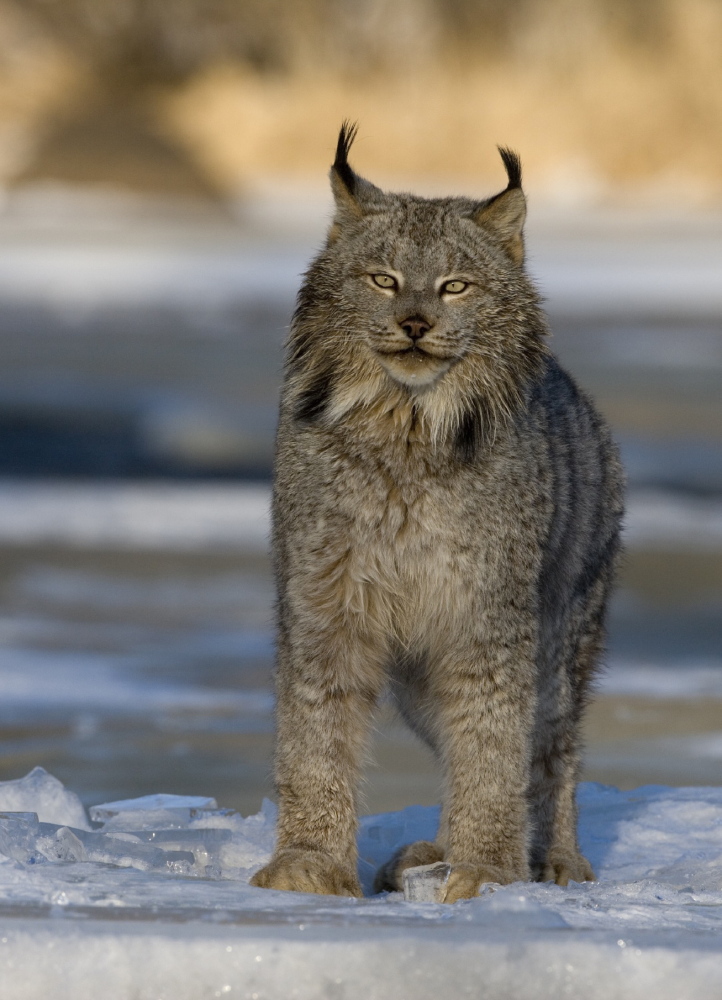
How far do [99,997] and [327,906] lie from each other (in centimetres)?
65

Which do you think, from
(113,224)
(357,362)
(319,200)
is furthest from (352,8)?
(357,362)

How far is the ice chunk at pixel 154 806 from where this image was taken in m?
4.80

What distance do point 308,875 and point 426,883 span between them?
0.91 feet

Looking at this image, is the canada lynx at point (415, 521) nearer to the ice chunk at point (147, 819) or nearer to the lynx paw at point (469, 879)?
the lynx paw at point (469, 879)

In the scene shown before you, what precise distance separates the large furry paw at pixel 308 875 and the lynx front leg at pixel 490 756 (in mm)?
264

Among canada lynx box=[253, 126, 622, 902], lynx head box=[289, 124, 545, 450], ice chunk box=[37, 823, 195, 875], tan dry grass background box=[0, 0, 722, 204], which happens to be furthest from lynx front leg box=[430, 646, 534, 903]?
tan dry grass background box=[0, 0, 722, 204]

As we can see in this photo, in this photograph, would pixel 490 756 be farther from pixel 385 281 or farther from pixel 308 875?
pixel 385 281

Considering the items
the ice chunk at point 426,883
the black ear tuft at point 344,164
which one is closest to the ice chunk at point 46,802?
→ the ice chunk at point 426,883

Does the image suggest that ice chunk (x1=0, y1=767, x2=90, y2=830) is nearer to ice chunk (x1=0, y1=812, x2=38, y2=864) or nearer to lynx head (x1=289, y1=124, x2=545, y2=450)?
ice chunk (x1=0, y1=812, x2=38, y2=864)

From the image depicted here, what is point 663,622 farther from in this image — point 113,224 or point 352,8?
point 352,8

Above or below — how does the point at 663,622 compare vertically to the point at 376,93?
below

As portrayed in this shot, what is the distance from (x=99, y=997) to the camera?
3.21 metres

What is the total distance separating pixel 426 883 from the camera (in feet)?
13.0

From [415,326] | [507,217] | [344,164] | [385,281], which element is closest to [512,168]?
[507,217]
